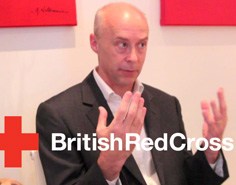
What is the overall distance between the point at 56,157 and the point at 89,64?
364 millimetres

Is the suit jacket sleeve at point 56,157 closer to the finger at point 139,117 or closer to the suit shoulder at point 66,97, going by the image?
the suit shoulder at point 66,97

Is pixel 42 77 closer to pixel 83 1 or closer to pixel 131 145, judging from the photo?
pixel 83 1

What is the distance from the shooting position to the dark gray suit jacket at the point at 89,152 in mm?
1098

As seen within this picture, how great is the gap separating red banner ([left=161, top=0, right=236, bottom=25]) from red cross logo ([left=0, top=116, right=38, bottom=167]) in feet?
2.00

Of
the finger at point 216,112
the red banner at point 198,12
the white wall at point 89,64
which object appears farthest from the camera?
the red banner at point 198,12

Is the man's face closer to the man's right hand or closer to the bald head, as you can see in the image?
the bald head

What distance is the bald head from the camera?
1.13m

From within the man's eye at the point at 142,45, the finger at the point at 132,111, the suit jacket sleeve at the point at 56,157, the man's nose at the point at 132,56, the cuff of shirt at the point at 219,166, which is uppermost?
the man's eye at the point at 142,45

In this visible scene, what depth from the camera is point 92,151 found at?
111 centimetres

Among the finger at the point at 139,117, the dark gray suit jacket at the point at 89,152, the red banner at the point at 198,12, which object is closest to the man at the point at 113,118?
the dark gray suit jacket at the point at 89,152

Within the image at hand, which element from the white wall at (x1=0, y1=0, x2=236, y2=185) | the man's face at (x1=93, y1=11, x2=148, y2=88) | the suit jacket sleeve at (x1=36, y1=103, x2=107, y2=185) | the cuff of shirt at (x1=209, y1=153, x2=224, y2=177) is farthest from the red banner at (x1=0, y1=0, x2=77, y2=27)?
the cuff of shirt at (x1=209, y1=153, x2=224, y2=177)

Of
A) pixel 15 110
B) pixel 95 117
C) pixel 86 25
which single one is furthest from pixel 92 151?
pixel 86 25

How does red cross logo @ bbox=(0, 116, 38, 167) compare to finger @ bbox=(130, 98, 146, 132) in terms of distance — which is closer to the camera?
finger @ bbox=(130, 98, 146, 132)

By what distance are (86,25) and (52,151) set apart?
1.46 feet
